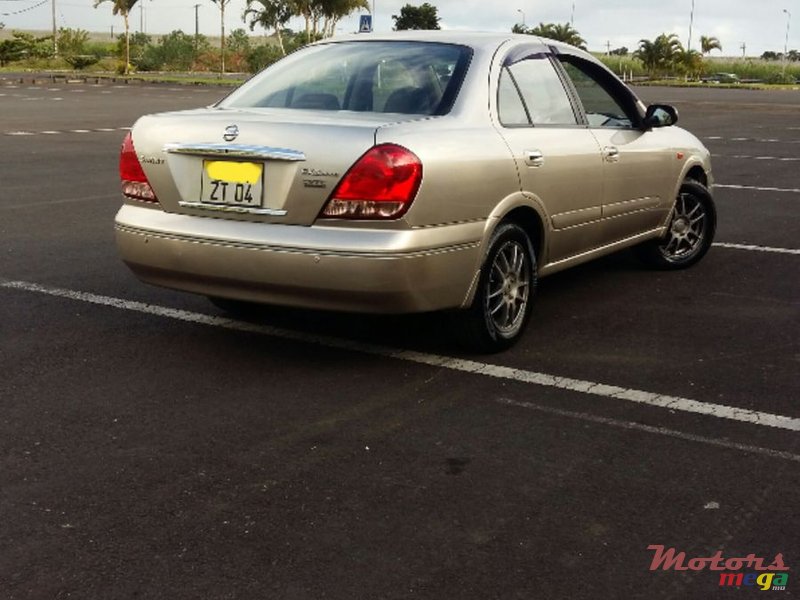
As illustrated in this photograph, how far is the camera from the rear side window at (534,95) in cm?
573

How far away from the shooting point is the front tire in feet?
17.7

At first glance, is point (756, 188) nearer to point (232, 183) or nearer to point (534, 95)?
point (534, 95)

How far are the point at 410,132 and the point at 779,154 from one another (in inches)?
608

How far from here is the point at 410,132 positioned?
16.2 ft

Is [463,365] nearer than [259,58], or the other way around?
[463,365]

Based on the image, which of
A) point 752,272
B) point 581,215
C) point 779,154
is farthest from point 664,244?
point 779,154

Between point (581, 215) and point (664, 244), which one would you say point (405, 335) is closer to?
point (581, 215)

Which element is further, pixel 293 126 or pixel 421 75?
pixel 421 75

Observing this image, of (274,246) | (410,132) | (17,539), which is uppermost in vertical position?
(410,132)

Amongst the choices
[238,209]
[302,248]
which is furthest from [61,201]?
[302,248]

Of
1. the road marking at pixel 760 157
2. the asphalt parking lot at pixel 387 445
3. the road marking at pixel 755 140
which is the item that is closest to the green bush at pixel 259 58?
the road marking at pixel 755 140

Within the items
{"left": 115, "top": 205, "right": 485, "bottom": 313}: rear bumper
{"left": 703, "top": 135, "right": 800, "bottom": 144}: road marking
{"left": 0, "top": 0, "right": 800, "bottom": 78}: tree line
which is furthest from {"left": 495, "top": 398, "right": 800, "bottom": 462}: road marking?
{"left": 0, "top": 0, "right": 800, "bottom": 78}: tree line

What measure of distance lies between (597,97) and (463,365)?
7.86ft

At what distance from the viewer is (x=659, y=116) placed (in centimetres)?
701
